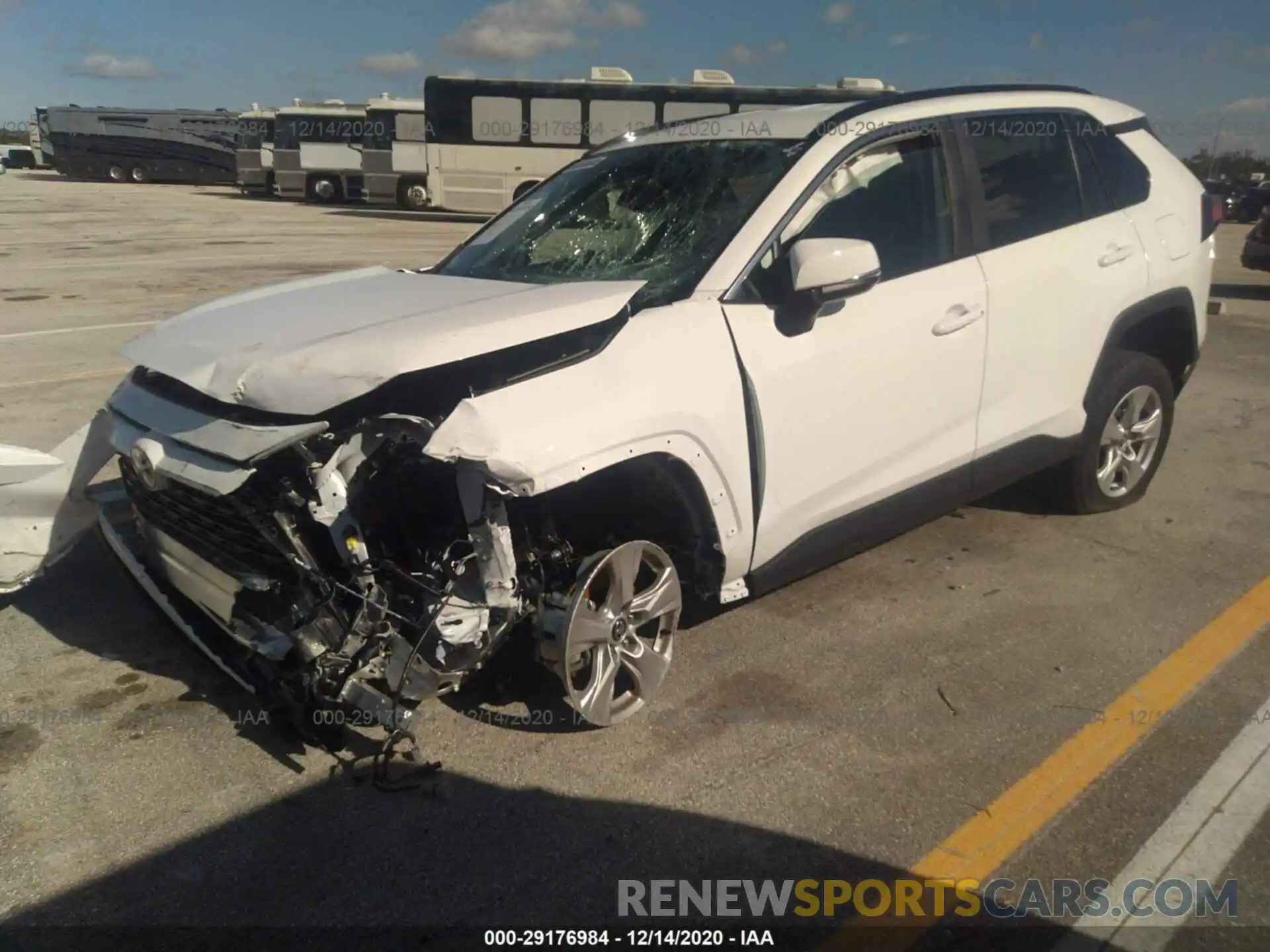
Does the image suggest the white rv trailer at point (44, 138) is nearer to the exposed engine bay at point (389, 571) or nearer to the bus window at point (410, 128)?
the bus window at point (410, 128)

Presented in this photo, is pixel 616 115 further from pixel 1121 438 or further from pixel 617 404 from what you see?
pixel 617 404

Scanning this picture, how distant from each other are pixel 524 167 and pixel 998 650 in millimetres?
21384

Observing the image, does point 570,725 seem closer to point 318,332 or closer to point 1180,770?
point 318,332

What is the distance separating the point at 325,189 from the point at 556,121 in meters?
11.7

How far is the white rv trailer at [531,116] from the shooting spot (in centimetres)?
2230

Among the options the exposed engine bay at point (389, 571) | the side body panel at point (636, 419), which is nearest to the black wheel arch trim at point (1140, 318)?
the side body panel at point (636, 419)

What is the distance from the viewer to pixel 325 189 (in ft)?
103

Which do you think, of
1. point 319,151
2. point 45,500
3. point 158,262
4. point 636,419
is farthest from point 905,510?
point 319,151

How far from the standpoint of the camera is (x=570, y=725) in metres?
3.35

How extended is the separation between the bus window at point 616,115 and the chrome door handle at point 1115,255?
62.7ft

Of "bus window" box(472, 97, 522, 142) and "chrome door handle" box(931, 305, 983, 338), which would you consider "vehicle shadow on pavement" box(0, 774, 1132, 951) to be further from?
"bus window" box(472, 97, 522, 142)

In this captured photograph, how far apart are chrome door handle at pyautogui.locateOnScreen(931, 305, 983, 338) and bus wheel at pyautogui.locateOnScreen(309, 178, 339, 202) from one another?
30.3 m

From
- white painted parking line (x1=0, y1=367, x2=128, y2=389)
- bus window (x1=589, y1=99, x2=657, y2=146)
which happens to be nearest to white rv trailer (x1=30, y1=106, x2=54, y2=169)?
bus window (x1=589, y1=99, x2=657, y2=146)

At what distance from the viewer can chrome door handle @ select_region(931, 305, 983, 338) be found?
149 inches
